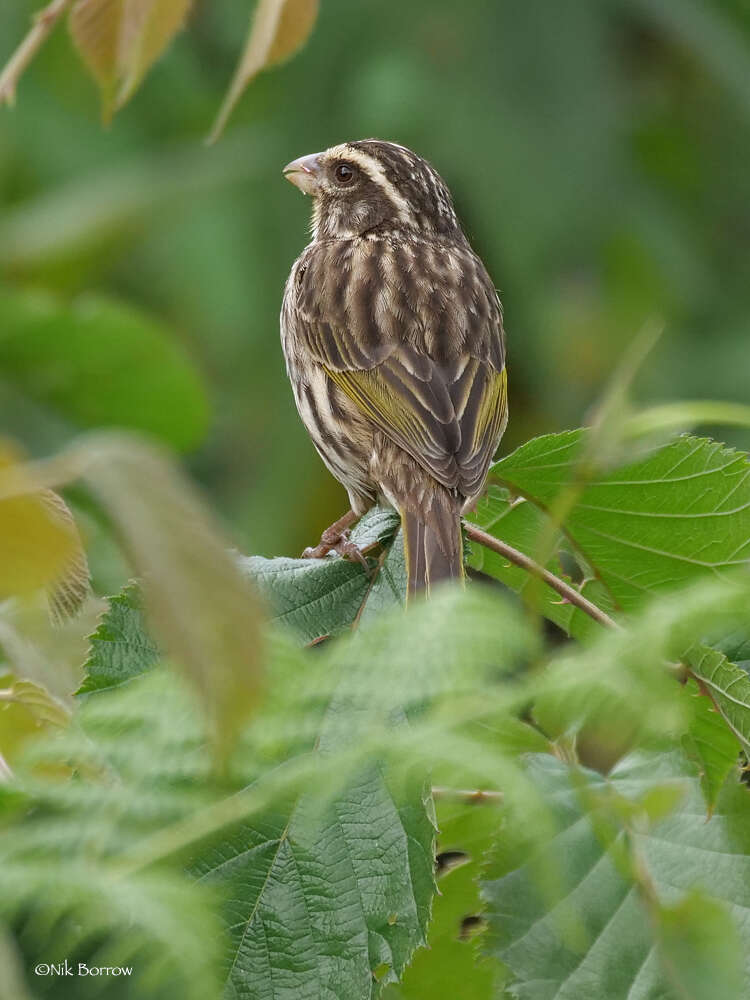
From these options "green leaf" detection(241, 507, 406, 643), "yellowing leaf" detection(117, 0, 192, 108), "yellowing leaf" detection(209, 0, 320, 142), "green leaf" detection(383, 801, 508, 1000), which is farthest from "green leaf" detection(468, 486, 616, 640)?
"yellowing leaf" detection(117, 0, 192, 108)

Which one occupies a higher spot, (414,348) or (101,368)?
(101,368)

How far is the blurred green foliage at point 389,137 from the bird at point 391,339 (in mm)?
2629

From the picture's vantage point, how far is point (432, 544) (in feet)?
8.66

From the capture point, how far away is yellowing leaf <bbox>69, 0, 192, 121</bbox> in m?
2.17

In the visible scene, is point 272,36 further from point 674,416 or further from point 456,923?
point 456,923

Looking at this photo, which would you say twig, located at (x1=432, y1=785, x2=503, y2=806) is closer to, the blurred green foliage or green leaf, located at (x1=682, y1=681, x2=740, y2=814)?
green leaf, located at (x1=682, y1=681, x2=740, y2=814)

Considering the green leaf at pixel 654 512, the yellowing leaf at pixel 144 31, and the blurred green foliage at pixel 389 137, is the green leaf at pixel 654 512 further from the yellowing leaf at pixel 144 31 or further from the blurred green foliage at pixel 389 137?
the blurred green foliage at pixel 389 137

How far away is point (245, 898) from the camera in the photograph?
6.06ft

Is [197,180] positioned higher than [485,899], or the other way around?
[197,180]

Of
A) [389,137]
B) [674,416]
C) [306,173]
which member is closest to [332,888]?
[674,416]

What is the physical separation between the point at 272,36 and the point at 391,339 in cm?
183

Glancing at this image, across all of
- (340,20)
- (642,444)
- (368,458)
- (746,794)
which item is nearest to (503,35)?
(340,20)

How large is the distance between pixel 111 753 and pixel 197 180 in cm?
666

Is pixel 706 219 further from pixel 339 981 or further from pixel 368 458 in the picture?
pixel 339 981
